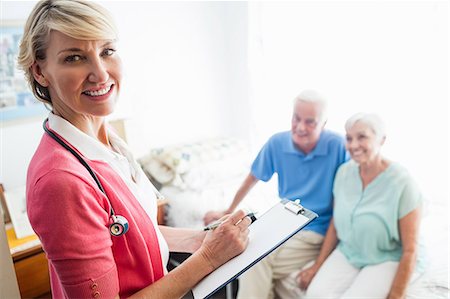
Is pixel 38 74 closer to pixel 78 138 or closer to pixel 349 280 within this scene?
pixel 78 138

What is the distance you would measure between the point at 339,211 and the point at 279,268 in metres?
0.41

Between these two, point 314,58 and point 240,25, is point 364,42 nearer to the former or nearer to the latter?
point 314,58

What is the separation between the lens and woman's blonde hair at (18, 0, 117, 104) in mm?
701

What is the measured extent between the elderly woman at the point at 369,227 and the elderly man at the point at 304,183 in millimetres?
97

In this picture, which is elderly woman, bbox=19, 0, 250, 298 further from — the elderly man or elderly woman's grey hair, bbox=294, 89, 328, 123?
elderly woman's grey hair, bbox=294, 89, 328, 123

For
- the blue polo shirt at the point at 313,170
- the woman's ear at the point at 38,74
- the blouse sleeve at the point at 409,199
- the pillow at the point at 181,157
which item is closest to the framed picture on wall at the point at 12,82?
the pillow at the point at 181,157

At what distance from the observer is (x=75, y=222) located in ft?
2.03

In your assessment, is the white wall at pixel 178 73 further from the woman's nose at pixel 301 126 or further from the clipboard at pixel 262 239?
the clipboard at pixel 262 239

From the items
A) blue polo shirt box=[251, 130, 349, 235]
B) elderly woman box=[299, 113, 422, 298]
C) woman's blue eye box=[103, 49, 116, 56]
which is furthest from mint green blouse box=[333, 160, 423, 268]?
woman's blue eye box=[103, 49, 116, 56]

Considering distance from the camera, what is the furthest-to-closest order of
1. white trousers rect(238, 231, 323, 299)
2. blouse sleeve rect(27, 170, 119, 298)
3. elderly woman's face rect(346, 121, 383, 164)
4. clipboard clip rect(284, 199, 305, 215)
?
1. white trousers rect(238, 231, 323, 299)
2. elderly woman's face rect(346, 121, 383, 164)
3. clipboard clip rect(284, 199, 305, 215)
4. blouse sleeve rect(27, 170, 119, 298)

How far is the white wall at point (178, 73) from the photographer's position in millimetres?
2484


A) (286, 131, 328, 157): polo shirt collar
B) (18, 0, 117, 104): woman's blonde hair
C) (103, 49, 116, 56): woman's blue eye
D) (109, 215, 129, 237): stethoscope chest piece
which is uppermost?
(18, 0, 117, 104): woman's blonde hair

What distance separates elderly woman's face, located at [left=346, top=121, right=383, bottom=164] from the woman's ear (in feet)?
4.10

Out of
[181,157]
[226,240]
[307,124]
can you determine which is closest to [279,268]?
[307,124]
